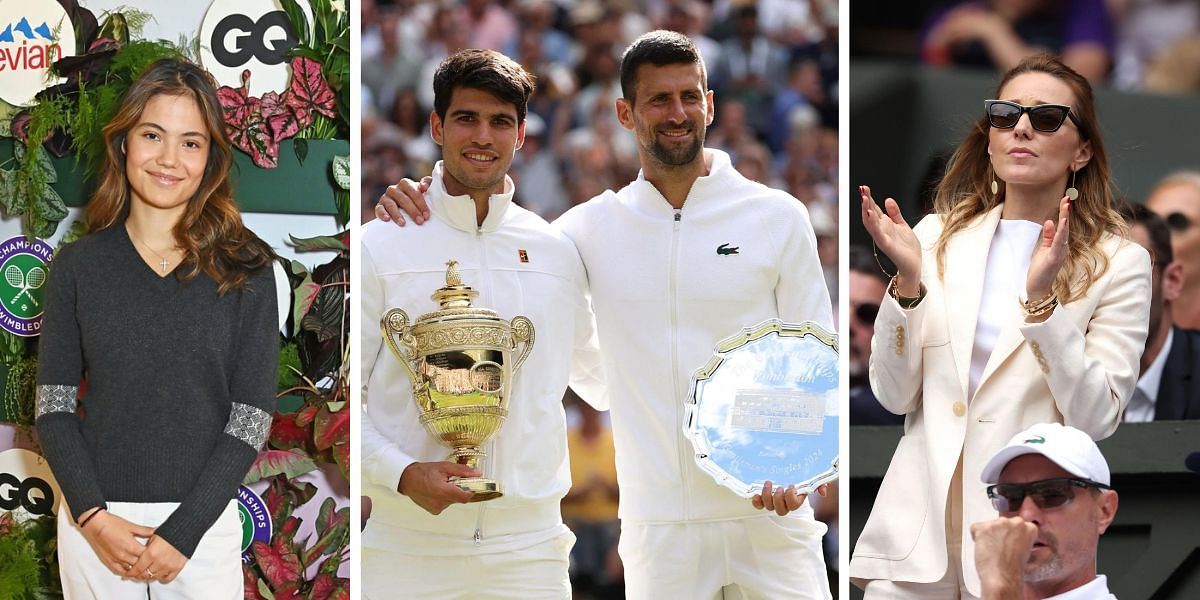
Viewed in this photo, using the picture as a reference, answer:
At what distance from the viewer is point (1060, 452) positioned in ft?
→ 11.6

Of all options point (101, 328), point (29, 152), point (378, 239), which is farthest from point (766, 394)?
point (29, 152)

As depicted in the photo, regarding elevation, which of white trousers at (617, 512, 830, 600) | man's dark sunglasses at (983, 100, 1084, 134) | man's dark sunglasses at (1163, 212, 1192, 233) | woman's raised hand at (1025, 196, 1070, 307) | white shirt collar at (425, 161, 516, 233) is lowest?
white trousers at (617, 512, 830, 600)

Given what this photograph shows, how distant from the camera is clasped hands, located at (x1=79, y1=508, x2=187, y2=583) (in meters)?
4.09

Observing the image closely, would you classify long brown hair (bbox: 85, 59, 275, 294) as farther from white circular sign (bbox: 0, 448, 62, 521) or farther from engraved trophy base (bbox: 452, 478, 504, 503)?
engraved trophy base (bbox: 452, 478, 504, 503)

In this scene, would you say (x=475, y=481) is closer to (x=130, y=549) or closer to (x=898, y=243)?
(x=130, y=549)

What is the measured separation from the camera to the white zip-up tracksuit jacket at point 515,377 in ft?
13.8

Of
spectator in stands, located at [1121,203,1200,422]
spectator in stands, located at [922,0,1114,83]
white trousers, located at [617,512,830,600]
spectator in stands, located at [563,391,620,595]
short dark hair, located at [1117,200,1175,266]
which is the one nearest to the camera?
white trousers, located at [617,512,830,600]

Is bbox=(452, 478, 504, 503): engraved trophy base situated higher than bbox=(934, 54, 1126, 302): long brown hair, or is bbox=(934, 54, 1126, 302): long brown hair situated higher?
bbox=(934, 54, 1126, 302): long brown hair

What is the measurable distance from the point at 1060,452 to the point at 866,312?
1176 millimetres

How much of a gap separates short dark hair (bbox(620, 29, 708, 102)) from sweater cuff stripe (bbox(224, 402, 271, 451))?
47.1 inches

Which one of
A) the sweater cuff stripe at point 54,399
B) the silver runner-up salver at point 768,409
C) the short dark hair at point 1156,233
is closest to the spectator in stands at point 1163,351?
the short dark hair at point 1156,233

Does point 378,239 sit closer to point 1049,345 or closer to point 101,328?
point 101,328

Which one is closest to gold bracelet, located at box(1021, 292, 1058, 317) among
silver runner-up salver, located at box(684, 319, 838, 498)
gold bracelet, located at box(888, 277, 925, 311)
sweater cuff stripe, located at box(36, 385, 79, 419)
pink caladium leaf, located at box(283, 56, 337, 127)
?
gold bracelet, located at box(888, 277, 925, 311)

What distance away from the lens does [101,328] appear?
163 inches
